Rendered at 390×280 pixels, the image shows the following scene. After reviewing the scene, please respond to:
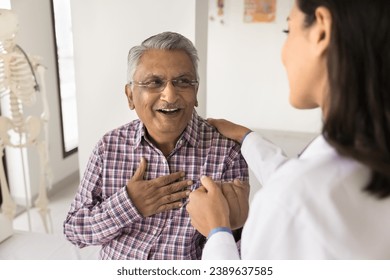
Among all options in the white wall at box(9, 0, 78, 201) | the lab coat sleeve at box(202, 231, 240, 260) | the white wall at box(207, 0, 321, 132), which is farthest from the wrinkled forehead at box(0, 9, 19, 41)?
the white wall at box(207, 0, 321, 132)

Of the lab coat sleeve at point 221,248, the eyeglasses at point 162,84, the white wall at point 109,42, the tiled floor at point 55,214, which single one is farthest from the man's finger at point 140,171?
the tiled floor at point 55,214

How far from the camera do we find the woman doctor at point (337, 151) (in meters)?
0.56

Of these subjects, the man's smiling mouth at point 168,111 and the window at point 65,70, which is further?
the window at point 65,70

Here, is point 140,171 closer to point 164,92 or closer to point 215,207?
point 164,92

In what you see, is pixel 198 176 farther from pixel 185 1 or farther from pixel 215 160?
pixel 185 1

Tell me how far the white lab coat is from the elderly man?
0.57 meters

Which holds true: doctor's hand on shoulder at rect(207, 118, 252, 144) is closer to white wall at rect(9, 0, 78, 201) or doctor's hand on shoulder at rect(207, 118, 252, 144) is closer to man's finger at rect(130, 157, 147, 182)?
man's finger at rect(130, 157, 147, 182)

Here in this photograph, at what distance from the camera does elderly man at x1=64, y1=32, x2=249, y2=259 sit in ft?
3.75

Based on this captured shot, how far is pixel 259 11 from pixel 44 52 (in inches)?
93.1

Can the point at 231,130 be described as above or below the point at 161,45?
below

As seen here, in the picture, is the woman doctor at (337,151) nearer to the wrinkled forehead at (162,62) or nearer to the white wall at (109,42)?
the wrinkled forehead at (162,62)

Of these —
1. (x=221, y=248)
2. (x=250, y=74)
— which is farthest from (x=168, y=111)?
(x=250, y=74)

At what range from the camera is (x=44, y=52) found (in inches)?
124

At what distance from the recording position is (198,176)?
124 cm
